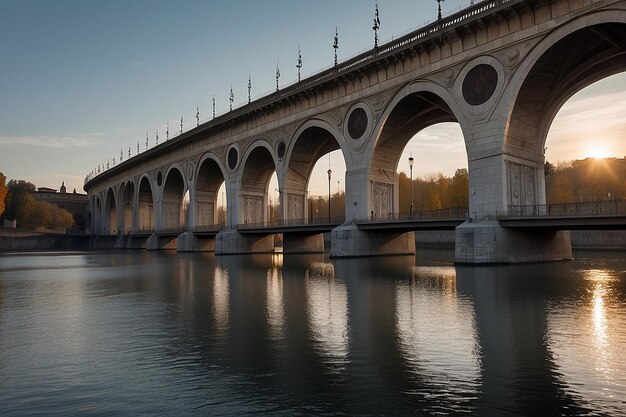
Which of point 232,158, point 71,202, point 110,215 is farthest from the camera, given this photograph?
point 71,202

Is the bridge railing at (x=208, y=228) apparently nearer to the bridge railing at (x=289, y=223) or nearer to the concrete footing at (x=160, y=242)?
the bridge railing at (x=289, y=223)

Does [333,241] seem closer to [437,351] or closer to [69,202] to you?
[437,351]

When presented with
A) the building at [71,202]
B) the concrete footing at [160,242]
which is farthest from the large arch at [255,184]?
the building at [71,202]

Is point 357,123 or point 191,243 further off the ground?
point 357,123

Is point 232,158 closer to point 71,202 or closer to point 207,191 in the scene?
point 207,191

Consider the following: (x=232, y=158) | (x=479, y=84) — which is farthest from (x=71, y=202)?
(x=479, y=84)

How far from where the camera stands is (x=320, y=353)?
8.09m

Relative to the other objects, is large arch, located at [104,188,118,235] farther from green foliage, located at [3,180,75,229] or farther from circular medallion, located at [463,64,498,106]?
circular medallion, located at [463,64,498,106]

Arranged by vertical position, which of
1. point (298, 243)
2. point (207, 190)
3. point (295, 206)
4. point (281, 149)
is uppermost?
point (281, 149)

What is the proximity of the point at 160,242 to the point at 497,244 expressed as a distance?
167 feet

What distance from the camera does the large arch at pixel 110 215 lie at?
96375 mm

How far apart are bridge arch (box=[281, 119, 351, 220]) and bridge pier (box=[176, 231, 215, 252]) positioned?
1568cm

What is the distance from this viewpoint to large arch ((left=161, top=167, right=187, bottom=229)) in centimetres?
6931

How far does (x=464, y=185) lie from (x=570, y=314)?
187ft
